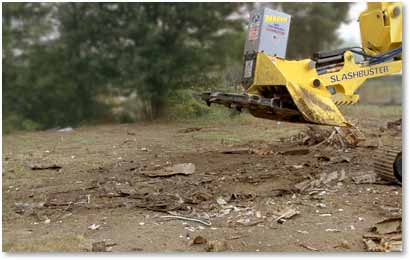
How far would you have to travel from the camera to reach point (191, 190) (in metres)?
5.11

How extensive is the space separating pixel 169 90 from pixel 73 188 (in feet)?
4.94

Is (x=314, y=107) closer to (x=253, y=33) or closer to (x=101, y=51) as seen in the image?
(x=253, y=33)

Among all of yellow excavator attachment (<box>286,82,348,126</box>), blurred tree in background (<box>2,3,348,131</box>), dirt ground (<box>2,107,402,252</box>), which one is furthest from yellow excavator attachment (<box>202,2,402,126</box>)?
blurred tree in background (<box>2,3,348,131</box>)

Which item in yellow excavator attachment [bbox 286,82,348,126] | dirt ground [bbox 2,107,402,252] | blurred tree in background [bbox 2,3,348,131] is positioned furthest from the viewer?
blurred tree in background [bbox 2,3,348,131]

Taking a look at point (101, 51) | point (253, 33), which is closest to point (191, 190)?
point (253, 33)

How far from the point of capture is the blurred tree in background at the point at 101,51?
284 inches

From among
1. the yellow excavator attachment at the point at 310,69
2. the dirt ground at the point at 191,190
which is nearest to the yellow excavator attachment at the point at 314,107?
the yellow excavator attachment at the point at 310,69

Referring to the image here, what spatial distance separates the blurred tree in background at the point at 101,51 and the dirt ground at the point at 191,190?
510mm

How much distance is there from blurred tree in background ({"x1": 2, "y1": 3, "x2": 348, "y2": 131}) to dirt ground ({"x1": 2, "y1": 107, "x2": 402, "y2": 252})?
1.67 ft

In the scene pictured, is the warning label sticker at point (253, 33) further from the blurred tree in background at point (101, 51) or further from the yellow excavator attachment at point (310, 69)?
the blurred tree in background at point (101, 51)

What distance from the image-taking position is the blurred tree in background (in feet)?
23.7

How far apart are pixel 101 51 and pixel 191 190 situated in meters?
3.53

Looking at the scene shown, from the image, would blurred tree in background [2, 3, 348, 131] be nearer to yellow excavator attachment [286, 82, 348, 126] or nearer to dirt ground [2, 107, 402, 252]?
dirt ground [2, 107, 402, 252]

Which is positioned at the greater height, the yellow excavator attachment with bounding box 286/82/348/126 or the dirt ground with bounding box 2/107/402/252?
the yellow excavator attachment with bounding box 286/82/348/126
